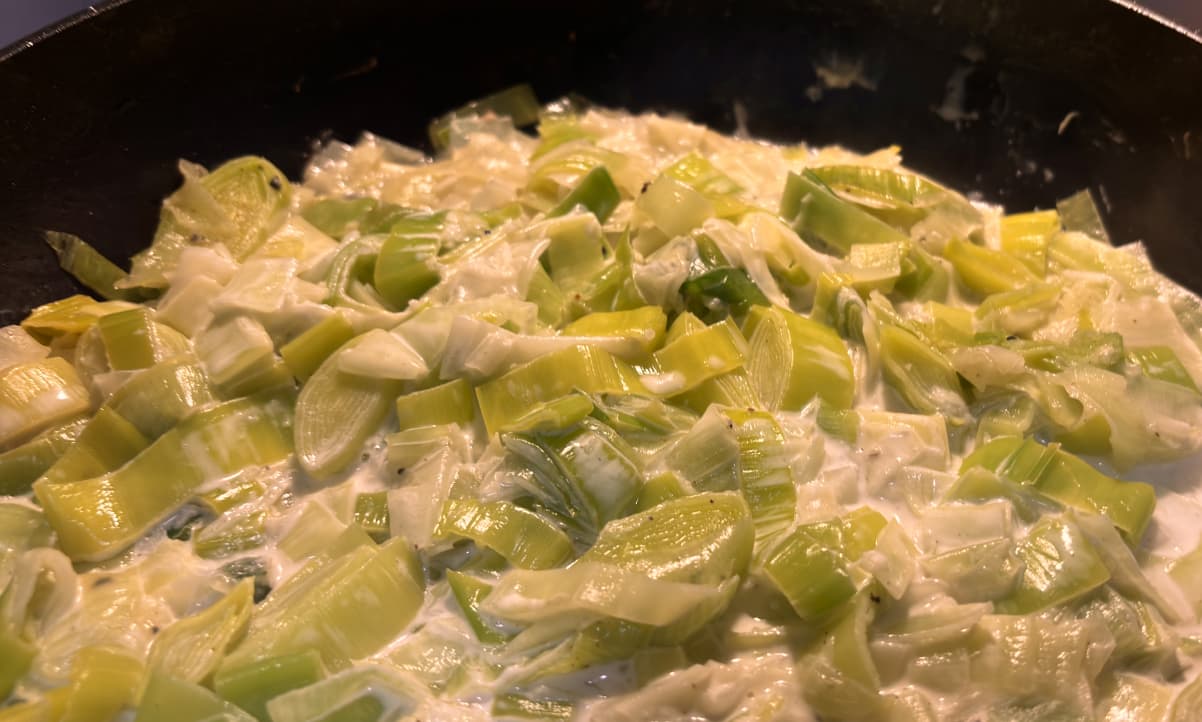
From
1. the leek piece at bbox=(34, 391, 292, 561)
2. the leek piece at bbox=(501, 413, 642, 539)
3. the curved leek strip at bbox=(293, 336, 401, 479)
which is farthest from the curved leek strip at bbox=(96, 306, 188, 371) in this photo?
the leek piece at bbox=(501, 413, 642, 539)

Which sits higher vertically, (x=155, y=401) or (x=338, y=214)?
(x=338, y=214)

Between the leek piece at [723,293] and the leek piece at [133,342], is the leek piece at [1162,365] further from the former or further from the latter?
the leek piece at [133,342]

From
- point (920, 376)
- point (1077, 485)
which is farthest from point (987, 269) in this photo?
point (1077, 485)

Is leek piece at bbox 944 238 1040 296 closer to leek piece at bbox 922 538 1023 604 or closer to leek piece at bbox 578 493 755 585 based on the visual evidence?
leek piece at bbox 922 538 1023 604

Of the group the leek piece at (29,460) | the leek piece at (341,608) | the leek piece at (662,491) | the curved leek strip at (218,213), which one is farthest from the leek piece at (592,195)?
the leek piece at (29,460)

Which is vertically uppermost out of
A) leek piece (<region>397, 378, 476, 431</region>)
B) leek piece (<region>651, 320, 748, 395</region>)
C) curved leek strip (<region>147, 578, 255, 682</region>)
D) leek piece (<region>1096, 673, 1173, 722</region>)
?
leek piece (<region>651, 320, 748, 395</region>)

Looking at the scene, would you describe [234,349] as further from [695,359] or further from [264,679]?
[695,359]

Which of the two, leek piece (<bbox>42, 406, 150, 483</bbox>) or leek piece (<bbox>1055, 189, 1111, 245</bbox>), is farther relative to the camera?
leek piece (<bbox>1055, 189, 1111, 245</bbox>)

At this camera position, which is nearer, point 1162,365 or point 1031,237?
point 1162,365
